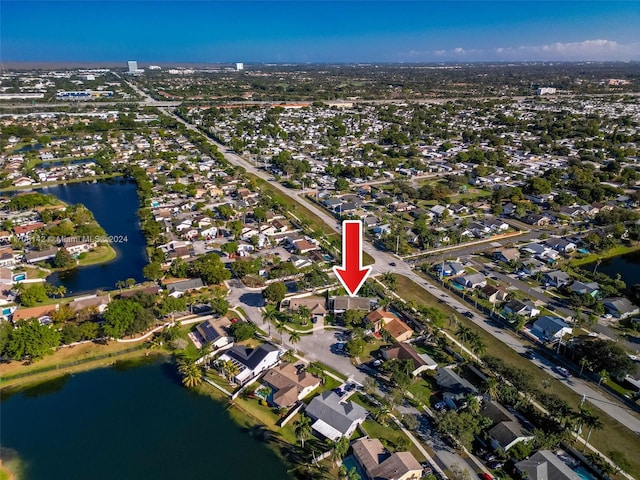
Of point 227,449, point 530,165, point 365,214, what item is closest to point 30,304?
point 227,449

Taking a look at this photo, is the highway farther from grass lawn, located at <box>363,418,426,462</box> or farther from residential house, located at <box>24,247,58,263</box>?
residential house, located at <box>24,247,58,263</box>

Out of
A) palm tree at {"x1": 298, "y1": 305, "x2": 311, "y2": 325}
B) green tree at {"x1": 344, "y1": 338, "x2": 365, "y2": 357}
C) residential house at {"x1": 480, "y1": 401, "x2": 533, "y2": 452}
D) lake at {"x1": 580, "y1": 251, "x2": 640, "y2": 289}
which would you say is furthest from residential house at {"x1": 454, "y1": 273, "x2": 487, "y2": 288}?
residential house at {"x1": 480, "y1": 401, "x2": 533, "y2": 452}

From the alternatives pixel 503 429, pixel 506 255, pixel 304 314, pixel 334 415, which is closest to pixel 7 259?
pixel 304 314

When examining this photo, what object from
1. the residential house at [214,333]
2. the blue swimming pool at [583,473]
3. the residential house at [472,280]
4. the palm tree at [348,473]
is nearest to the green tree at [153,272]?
the residential house at [214,333]

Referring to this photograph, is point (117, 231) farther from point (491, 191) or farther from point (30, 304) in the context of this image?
point (491, 191)

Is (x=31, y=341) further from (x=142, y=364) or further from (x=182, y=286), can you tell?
(x=182, y=286)

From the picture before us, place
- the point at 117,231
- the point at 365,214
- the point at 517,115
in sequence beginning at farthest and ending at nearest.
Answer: the point at 517,115
the point at 365,214
the point at 117,231
